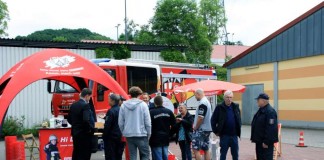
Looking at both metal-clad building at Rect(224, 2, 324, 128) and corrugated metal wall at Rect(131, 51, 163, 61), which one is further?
corrugated metal wall at Rect(131, 51, 163, 61)

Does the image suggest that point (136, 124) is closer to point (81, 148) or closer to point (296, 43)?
point (81, 148)

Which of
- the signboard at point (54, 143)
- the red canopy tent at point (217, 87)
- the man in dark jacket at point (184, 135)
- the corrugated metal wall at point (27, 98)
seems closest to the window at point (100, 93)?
the red canopy tent at point (217, 87)

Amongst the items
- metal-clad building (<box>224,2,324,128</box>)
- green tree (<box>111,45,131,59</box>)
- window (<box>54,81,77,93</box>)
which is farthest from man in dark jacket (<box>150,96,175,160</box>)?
metal-clad building (<box>224,2,324,128</box>)

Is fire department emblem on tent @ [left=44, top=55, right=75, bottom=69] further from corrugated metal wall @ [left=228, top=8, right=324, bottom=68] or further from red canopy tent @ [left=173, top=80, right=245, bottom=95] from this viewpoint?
corrugated metal wall @ [left=228, top=8, right=324, bottom=68]

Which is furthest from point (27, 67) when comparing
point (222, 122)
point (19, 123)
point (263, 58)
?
point (263, 58)

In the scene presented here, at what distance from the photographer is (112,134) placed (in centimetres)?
963

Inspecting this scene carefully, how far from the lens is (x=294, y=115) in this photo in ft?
85.5

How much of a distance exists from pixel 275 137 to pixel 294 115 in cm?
1826

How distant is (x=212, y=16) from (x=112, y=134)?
159 feet

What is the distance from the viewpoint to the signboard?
1082cm

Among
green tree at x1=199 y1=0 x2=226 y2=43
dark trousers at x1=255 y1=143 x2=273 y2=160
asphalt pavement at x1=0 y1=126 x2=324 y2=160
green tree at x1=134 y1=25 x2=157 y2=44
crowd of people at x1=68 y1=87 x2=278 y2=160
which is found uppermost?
green tree at x1=199 y1=0 x2=226 y2=43

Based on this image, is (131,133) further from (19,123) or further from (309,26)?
(309,26)

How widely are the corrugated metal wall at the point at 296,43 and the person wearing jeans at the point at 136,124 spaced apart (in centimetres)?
1729

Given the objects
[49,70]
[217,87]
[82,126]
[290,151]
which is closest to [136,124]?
[82,126]
